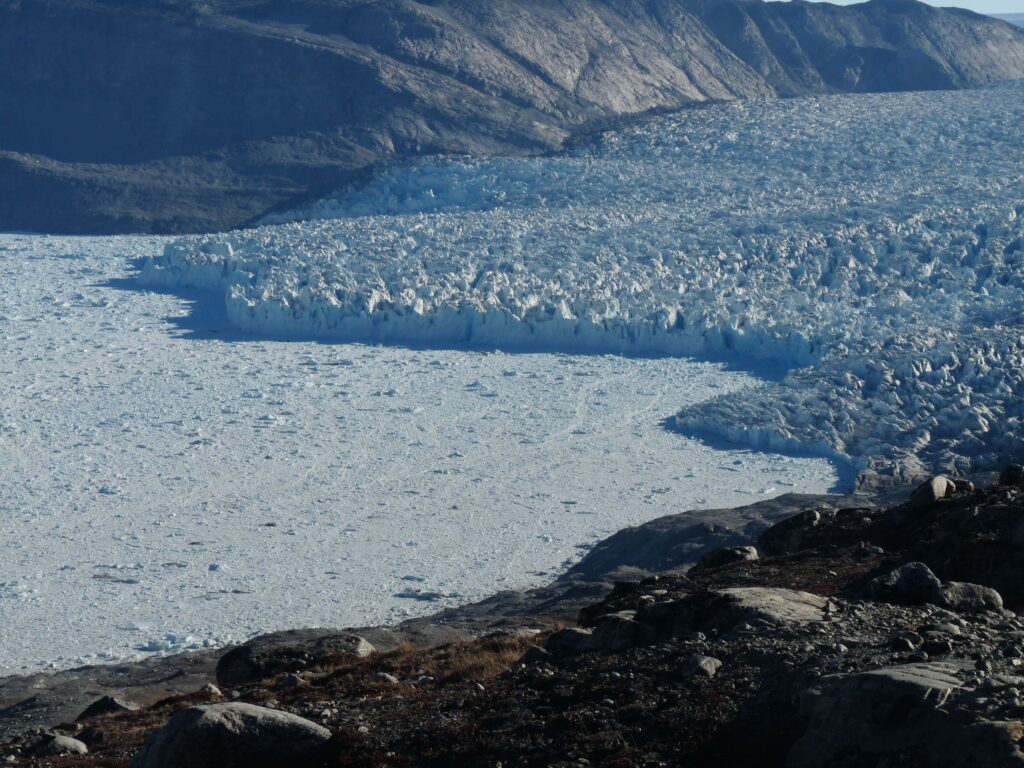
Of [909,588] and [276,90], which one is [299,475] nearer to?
[909,588]

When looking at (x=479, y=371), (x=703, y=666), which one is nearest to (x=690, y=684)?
(x=703, y=666)

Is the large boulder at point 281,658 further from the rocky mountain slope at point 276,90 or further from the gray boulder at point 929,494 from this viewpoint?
the rocky mountain slope at point 276,90

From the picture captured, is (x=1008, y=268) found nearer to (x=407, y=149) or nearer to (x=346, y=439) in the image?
(x=346, y=439)

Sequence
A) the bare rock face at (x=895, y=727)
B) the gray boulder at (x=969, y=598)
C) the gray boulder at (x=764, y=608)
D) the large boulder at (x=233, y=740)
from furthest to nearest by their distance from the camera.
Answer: the gray boulder at (x=969, y=598), the gray boulder at (x=764, y=608), the large boulder at (x=233, y=740), the bare rock face at (x=895, y=727)

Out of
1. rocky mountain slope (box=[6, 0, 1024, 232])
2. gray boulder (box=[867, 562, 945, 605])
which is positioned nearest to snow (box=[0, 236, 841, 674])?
gray boulder (box=[867, 562, 945, 605])

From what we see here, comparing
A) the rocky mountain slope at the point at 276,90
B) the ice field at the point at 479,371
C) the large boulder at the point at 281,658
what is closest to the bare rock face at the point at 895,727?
the large boulder at the point at 281,658

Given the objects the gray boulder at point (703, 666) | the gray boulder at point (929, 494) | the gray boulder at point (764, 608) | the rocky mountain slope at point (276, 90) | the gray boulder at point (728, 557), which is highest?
the rocky mountain slope at point (276, 90)
